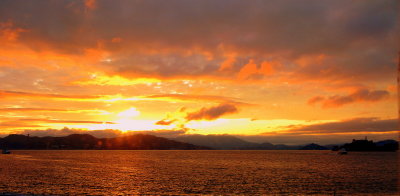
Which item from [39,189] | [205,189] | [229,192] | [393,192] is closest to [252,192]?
[229,192]

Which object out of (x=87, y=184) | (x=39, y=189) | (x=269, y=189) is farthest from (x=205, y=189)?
(x=39, y=189)

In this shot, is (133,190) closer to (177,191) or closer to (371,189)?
(177,191)

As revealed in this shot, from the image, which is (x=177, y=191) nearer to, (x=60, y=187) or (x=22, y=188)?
(x=60, y=187)

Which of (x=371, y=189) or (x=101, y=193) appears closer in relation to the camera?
(x=101, y=193)

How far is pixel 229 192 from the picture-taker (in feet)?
242

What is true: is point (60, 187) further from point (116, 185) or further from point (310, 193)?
point (310, 193)

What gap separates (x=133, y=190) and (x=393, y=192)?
193ft

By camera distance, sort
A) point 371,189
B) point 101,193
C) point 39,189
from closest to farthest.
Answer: point 101,193, point 39,189, point 371,189

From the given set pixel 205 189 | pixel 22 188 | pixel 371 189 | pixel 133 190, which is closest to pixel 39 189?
pixel 22 188

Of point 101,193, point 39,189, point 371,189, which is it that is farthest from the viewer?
point 371,189

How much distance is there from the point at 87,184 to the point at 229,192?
124ft

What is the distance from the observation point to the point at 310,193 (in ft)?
245

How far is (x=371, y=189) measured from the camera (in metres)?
82.2

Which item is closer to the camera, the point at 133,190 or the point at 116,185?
the point at 133,190
